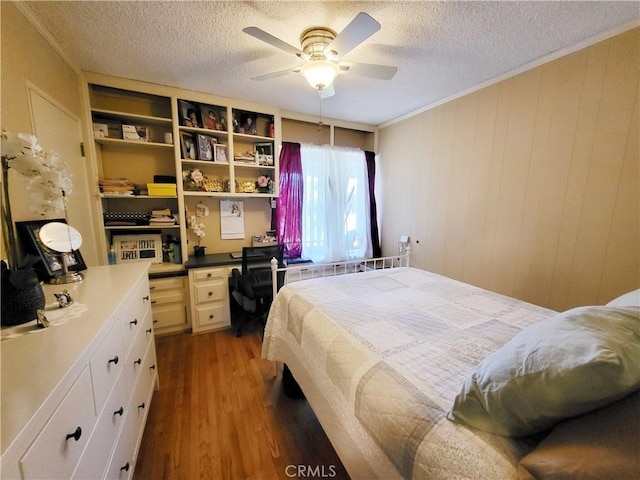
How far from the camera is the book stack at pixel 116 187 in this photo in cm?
231

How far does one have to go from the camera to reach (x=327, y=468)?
1.35 m

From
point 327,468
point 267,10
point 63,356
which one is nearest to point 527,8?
point 267,10

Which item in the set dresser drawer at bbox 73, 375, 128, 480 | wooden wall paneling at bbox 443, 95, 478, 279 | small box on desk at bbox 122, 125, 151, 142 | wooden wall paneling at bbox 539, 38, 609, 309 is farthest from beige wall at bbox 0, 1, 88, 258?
wooden wall paneling at bbox 539, 38, 609, 309

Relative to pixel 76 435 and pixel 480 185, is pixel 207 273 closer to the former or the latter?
pixel 76 435

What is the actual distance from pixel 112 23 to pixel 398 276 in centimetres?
252

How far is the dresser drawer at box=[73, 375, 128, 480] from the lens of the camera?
781mm

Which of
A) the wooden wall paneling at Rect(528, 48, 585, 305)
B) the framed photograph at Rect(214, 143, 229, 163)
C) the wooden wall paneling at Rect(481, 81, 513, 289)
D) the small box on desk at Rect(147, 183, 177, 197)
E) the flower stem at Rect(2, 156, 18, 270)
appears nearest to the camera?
the flower stem at Rect(2, 156, 18, 270)

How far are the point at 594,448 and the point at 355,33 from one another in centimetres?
167

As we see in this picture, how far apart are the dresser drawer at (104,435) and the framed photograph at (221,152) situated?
2193 mm

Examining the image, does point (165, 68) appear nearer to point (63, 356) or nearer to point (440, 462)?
point (63, 356)

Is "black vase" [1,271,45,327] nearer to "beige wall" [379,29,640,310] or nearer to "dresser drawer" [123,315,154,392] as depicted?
"dresser drawer" [123,315,154,392]

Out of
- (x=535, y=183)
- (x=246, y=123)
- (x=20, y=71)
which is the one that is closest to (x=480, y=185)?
(x=535, y=183)

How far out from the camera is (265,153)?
9.82 feet

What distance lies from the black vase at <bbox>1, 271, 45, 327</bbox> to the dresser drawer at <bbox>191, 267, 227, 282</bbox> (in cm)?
165
